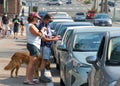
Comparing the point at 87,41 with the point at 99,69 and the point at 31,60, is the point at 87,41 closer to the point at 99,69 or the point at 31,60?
the point at 31,60

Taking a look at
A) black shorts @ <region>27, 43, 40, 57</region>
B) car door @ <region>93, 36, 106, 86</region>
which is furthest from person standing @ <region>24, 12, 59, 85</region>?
car door @ <region>93, 36, 106, 86</region>

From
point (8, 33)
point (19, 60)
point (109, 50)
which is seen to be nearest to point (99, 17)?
point (8, 33)

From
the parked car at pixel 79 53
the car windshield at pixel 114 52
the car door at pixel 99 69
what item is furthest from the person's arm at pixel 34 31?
the car windshield at pixel 114 52

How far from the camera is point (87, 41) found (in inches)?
518

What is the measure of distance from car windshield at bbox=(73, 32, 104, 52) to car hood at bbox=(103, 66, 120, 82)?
4762 mm

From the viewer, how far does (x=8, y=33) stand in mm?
40312

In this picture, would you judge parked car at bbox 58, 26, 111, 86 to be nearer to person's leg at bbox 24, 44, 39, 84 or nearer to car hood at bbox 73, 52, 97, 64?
car hood at bbox 73, 52, 97, 64

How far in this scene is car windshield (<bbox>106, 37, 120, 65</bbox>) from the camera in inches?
318

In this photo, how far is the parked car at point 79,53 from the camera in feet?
36.0

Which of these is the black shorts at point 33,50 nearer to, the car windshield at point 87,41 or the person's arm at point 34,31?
the person's arm at point 34,31

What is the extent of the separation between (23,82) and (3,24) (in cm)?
2649

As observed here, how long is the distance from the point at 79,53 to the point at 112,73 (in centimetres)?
472

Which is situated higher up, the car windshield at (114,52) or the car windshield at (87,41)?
the car windshield at (114,52)

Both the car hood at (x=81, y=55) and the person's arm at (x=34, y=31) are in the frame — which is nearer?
the car hood at (x=81, y=55)
